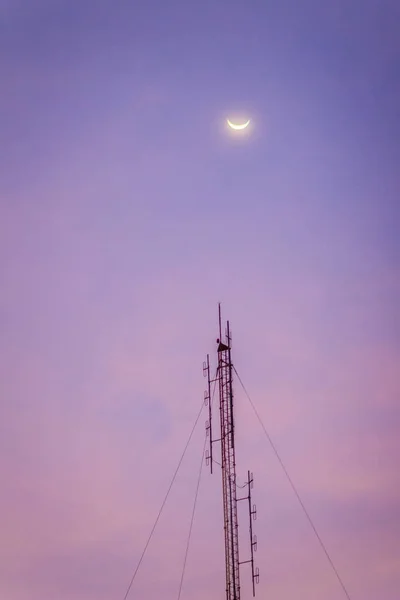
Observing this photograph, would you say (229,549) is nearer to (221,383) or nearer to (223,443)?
(223,443)

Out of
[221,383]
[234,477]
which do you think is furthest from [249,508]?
[221,383]

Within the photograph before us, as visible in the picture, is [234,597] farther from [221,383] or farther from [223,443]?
[221,383]

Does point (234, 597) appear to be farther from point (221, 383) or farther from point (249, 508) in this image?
point (221, 383)

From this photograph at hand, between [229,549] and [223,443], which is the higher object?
[223,443]

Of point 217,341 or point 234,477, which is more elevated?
point 217,341

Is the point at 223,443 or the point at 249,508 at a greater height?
the point at 223,443

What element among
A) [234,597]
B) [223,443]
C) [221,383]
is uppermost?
[221,383]

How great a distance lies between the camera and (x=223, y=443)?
5541 centimetres

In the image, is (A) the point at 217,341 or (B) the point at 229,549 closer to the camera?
(B) the point at 229,549

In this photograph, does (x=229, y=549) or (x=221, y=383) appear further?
(x=221, y=383)

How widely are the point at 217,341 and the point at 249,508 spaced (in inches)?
407

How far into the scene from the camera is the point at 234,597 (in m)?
52.2

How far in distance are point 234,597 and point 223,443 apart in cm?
885

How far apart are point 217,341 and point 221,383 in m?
2.66
